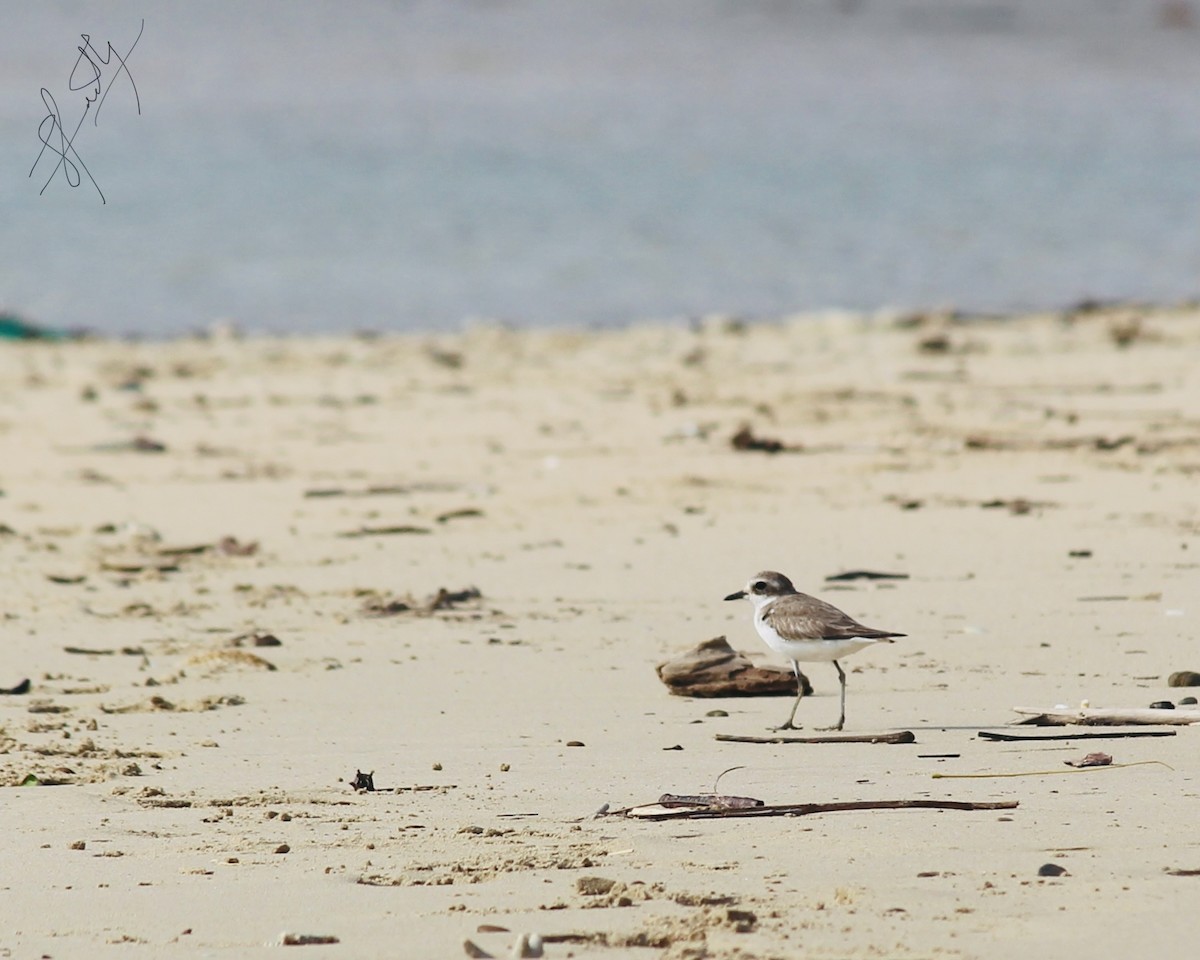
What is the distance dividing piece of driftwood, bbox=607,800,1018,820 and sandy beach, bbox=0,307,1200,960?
0.08ft

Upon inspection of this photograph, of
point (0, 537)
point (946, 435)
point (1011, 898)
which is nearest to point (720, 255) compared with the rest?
point (946, 435)

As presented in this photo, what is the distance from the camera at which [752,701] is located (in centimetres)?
584

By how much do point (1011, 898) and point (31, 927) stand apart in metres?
1.80

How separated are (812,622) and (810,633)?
31mm

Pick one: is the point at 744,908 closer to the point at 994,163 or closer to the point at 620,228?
the point at 620,228

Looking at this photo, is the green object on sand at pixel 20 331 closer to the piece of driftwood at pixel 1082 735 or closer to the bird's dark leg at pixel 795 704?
A: the bird's dark leg at pixel 795 704

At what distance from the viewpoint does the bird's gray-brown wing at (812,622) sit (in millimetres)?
5332

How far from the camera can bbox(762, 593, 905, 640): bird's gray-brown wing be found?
17.5 feet

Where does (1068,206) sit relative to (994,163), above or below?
below

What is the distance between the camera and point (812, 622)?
537 centimetres

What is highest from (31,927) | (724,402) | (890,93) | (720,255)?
(890,93)

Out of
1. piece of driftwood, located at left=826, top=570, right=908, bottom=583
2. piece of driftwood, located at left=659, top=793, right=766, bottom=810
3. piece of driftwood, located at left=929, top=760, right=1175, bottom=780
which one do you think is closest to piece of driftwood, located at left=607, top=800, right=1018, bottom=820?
piece of driftwood, located at left=659, top=793, right=766, bottom=810

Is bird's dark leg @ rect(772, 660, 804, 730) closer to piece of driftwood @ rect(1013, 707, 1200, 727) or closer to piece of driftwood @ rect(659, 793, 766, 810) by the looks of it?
piece of driftwood @ rect(1013, 707, 1200, 727)

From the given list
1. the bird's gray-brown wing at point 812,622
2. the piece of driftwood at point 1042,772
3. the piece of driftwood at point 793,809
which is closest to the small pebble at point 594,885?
the piece of driftwood at point 793,809
